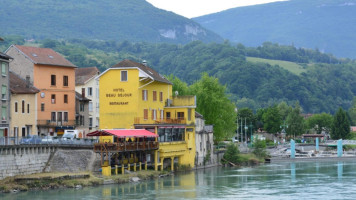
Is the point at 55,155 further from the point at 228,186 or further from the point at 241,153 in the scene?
the point at 241,153

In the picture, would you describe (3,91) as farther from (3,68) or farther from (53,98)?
(53,98)

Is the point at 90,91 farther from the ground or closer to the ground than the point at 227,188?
farther from the ground

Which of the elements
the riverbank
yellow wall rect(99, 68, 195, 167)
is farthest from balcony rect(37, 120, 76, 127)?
the riverbank

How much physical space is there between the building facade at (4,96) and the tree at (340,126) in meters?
125

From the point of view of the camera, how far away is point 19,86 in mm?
78000

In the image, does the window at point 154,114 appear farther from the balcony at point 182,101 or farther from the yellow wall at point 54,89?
the yellow wall at point 54,89

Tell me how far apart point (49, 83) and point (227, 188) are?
27808mm

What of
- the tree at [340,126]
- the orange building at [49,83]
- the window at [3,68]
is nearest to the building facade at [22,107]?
the orange building at [49,83]

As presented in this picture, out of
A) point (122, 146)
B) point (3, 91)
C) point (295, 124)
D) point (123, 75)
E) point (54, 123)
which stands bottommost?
point (122, 146)

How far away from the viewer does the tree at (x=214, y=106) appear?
378 ft

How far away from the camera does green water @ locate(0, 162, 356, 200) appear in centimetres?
6167

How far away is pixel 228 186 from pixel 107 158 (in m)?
13.5

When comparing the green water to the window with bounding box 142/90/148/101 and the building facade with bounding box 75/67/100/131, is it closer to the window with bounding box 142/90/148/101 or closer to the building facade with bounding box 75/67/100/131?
the window with bounding box 142/90/148/101

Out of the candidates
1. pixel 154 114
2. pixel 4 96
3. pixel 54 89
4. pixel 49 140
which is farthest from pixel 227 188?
pixel 54 89
